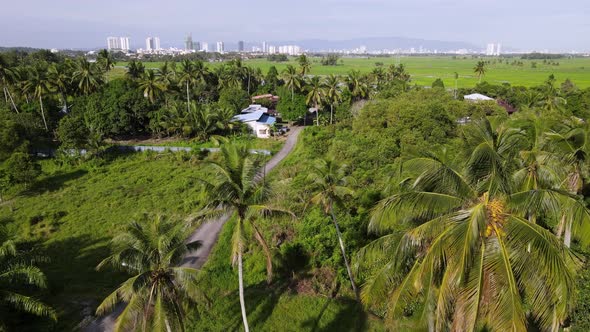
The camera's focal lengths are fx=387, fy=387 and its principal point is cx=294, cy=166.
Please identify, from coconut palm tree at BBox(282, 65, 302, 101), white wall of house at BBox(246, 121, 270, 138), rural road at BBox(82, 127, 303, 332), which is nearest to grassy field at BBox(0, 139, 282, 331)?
rural road at BBox(82, 127, 303, 332)

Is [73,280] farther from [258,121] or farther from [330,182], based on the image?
[258,121]

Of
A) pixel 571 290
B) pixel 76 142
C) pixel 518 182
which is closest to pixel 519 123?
pixel 518 182

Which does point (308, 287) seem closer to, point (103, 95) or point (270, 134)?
point (270, 134)

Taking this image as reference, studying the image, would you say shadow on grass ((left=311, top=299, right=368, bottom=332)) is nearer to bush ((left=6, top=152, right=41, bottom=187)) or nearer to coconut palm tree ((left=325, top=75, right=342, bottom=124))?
bush ((left=6, top=152, right=41, bottom=187))

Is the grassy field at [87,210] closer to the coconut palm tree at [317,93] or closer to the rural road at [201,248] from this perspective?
the rural road at [201,248]

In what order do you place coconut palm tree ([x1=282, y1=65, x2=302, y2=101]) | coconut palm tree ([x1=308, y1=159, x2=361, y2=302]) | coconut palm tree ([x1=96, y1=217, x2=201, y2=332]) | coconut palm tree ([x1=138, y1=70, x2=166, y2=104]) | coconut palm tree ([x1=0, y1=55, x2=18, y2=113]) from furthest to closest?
1. coconut palm tree ([x1=282, y1=65, x2=302, y2=101])
2. coconut palm tree ([x1=138, y1=70, x2=166, y2=104])
3. coconut palm tree ([x1=0, y1=55, x2=18, y2=113])
4. coconut palm tree ([x1=308, y1=159, x2=361, y2=302])
5. coconut palm tree ([x1=96, y1=217, x2=201, y2=332])

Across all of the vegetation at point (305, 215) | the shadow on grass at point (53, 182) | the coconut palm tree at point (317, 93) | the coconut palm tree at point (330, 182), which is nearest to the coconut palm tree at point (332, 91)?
the vegetation at point (305, 215)

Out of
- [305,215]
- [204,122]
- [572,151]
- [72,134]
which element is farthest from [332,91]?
[572,151]
